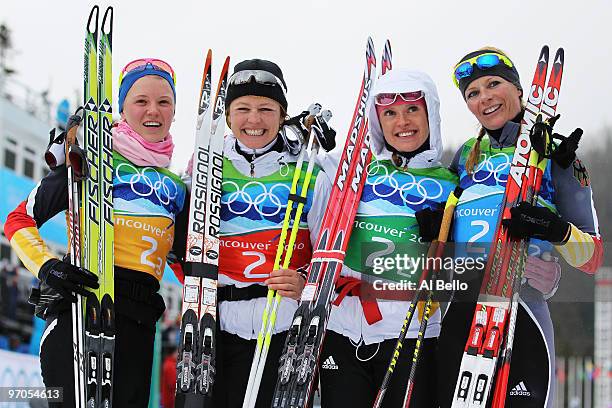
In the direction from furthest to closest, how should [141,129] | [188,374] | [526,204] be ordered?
[141,129], [188,374], [526,204]

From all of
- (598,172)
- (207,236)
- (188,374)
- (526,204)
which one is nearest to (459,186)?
(526,204)

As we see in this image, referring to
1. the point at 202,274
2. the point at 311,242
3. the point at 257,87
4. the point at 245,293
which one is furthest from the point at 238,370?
the point at 257,87

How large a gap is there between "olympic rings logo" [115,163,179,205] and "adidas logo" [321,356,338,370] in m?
0.94

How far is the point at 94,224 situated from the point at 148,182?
0.28m

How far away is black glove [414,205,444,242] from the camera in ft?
10.8

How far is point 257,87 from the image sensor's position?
11.6 ft

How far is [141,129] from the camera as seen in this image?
3.56 metres

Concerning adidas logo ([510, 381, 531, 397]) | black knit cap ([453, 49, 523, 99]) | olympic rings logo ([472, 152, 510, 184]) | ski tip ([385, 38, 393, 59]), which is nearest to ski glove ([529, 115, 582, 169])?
olympic rings logo ([472, 152, 510, 184])

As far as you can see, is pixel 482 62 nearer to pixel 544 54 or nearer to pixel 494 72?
pixel 494 72

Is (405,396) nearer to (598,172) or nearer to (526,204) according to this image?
(526,204)

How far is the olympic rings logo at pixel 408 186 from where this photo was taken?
3.40 m

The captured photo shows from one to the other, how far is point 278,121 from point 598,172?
1480 cm

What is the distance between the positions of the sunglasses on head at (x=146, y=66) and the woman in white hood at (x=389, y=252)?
936 millimetres

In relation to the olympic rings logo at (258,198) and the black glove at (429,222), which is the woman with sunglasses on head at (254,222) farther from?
the black glove at (429,222)
